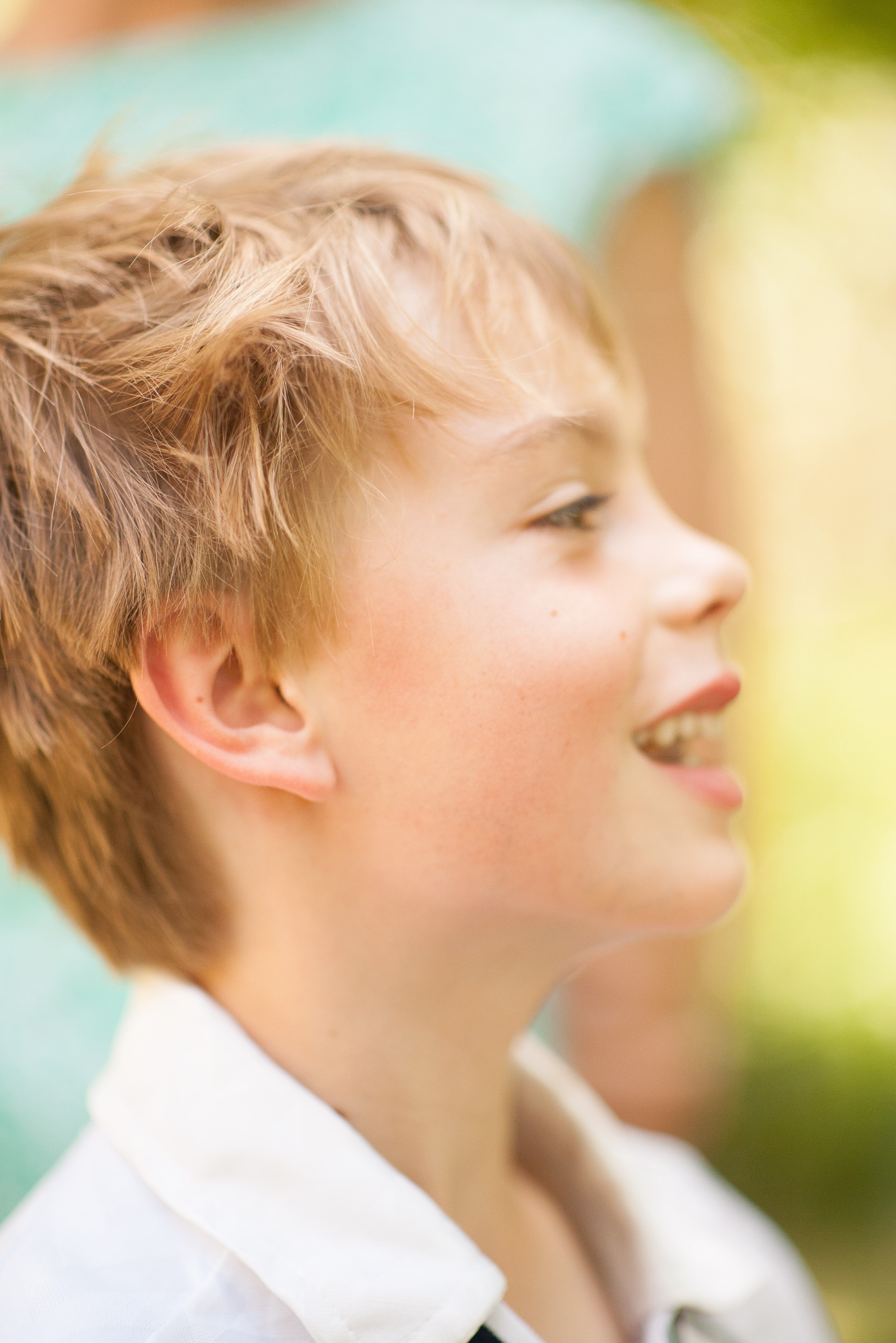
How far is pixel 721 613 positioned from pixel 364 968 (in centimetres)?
35

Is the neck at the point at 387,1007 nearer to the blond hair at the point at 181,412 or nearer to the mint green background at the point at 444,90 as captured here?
the blond hair at the point at 181,412

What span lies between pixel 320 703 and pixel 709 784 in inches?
11.3

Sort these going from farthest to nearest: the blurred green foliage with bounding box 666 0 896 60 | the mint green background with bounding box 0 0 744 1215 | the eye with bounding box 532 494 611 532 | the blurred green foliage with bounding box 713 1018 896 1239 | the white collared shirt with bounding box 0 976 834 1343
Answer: the blurred green foliage with bounding box 666 0 896 60 < the blurred green foliage with bounding box 713 1018 896 1239 < the mint green background with bounding box 0 0 744 1215 < the eye with bounding box 532 494 611 532 < the white collared shirt with bounding box 0 976 834 1343

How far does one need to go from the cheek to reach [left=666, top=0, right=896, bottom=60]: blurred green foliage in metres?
2.09

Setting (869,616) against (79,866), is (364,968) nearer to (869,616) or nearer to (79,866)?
(79,866)

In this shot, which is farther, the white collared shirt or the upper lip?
the upper lip

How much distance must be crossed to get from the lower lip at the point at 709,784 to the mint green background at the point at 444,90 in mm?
778

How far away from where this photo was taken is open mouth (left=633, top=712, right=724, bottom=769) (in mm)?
727

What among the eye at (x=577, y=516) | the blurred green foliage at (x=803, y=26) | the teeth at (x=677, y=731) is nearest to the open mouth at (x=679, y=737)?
the teeth at (x=677, y=731)

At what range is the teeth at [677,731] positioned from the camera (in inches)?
28.5

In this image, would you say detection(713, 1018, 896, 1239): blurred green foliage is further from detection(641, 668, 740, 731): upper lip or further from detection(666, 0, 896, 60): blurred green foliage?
detection(666, 0, 896, 60): blurred green foliage

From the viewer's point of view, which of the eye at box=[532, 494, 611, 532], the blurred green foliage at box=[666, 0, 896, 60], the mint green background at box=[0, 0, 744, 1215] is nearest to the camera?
the eye at box=[532, 494, 611, 532]

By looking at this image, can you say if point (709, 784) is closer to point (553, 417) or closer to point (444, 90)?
point (553, 417)

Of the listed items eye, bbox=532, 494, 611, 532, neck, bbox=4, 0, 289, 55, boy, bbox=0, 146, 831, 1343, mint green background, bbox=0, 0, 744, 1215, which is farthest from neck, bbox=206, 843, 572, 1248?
neck, bbox=4, 0, 289, 55
